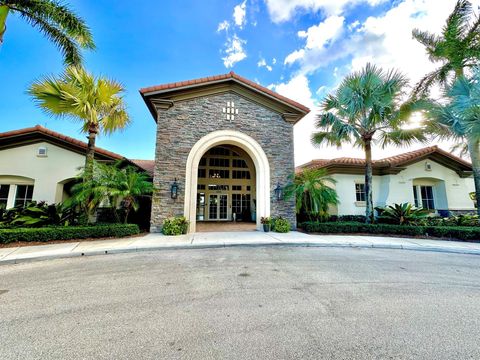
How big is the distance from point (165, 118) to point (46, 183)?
Result: 295 inches

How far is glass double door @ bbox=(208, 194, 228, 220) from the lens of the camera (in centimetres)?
1739

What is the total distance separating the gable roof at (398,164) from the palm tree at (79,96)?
12.5 meters

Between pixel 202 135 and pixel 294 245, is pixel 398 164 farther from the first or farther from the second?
pixel 202 135

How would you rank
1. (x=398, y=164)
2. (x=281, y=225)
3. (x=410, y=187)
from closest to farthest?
(x=281, y=225) < (x=398, y=164) < (x=410, y=187)

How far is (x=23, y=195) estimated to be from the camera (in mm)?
11227

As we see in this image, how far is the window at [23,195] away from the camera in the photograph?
1110cm

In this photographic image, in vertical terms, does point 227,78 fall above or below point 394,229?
above

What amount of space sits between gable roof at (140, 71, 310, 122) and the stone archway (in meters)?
2.61

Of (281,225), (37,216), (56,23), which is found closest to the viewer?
(37,216)

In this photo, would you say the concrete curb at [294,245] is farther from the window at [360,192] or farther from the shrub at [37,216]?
the window at [360,192]

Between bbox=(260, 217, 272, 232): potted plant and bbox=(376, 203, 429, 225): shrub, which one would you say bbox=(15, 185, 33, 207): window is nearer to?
bbox=(260, 217, 272, 232): potted plant

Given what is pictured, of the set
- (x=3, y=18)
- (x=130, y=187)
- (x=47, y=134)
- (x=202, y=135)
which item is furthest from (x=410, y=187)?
(x=3, y=18)

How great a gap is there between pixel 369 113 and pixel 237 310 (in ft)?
37.8

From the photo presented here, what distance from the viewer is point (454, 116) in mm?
9594
